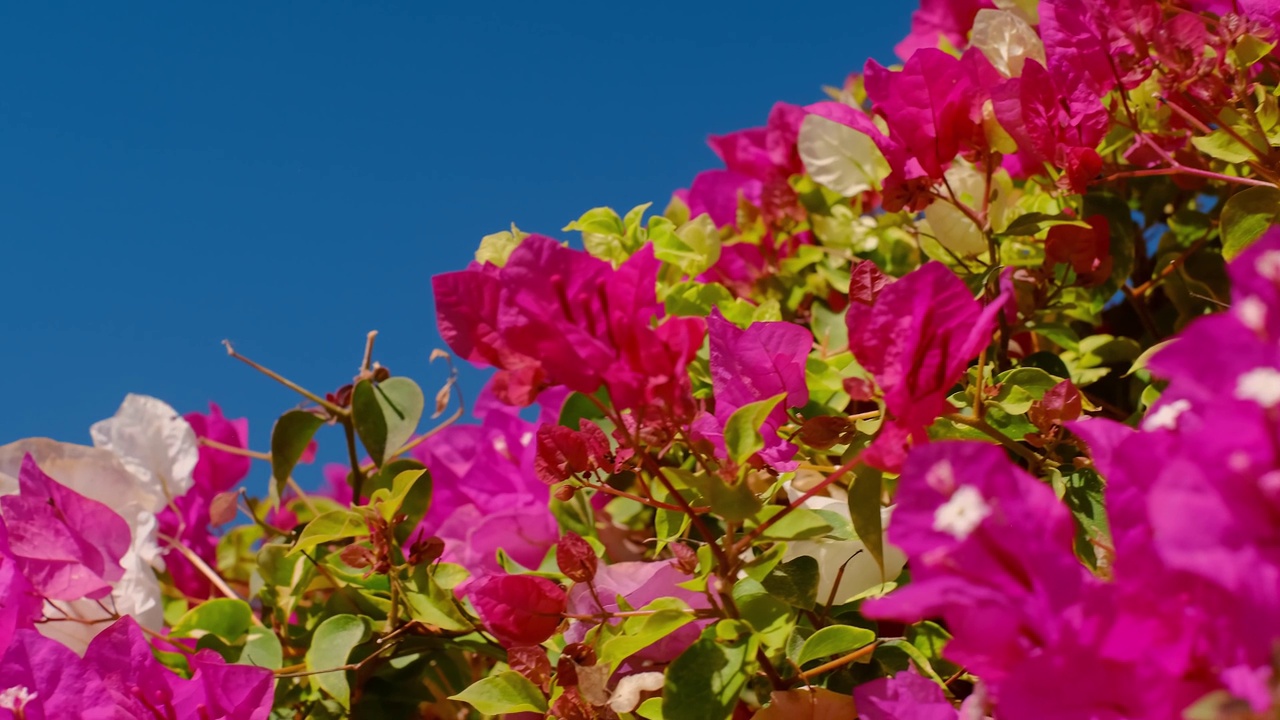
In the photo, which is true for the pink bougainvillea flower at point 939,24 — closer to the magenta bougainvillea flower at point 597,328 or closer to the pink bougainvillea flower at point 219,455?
the magenta bougainvillea flower at point 597,328

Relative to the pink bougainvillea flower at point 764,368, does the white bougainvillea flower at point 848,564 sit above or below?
below

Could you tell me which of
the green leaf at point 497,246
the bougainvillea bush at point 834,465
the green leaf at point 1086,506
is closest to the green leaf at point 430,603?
the bougainvillea bush at point 834,465

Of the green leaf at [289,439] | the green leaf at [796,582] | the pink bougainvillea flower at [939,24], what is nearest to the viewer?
the green leaf at [796,582]

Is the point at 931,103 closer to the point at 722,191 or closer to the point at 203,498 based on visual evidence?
the point at 722,191

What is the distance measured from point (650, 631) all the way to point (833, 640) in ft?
0.27

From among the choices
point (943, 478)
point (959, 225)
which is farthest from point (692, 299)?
point (943, 478)

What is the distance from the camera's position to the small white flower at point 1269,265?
0.29 metres

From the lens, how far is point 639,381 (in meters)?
0.48

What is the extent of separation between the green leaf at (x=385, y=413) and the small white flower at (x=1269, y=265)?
0.53 meters

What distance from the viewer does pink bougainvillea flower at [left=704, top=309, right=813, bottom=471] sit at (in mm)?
512

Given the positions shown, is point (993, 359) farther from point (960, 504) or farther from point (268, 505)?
point (268, 505)

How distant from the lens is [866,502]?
0.47 metres

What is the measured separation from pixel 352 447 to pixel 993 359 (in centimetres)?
42

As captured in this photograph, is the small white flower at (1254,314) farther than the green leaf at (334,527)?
No
